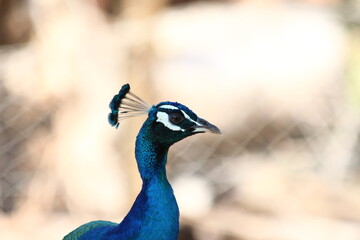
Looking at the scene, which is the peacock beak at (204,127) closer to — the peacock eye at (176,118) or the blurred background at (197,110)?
the peacock eye at (176,118)

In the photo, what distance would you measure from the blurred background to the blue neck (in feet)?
4.68

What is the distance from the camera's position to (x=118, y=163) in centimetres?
320

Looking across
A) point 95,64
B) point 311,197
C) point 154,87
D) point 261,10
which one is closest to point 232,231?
point 311,197

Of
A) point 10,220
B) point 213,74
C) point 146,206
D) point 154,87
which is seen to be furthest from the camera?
point 213,74

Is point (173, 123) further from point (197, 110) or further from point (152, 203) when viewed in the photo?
point (197, 110)

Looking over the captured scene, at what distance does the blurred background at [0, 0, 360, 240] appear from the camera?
3.19m

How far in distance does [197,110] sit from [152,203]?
7.99 ft

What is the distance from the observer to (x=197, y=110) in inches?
157

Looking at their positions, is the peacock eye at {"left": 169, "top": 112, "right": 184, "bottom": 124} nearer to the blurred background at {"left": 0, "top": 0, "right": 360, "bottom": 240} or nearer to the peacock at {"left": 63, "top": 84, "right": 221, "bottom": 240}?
the peacock at {"left": 63, "top": 84, "right": 221, "bottom": 240}

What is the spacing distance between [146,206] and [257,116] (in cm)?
274

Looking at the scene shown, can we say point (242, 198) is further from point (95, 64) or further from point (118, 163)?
point (95, 64)

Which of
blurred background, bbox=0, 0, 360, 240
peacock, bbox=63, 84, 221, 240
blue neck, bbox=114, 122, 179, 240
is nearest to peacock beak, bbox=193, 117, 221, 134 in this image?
peacock, bbox=63, 84, 221, 240

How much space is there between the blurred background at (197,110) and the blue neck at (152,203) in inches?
56.2

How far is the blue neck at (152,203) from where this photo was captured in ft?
5.08
